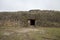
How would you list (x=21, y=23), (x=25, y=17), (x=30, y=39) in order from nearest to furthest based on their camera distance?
1. (x=30, y=39)
2. (x=21, y=23)
3. (x=25, y=17)

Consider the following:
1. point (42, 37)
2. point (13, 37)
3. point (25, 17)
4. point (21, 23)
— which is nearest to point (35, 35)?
point (42, 37)

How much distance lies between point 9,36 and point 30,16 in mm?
4805

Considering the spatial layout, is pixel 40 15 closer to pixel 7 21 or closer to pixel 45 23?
pixel 45 23

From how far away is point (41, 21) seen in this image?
36.4ft

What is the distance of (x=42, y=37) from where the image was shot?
22.5ft

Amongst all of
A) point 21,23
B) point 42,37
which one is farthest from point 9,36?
point 21,23

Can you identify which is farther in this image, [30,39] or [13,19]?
[13,19]

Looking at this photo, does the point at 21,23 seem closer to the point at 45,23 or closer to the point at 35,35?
the point at 45,23

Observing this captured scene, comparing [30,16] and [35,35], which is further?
[30,16]

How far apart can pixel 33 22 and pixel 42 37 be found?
14.9 feet

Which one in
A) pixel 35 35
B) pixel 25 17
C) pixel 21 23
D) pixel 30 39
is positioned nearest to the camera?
pixel 30 39

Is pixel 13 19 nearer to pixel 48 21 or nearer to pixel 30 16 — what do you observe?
pixel 30 16

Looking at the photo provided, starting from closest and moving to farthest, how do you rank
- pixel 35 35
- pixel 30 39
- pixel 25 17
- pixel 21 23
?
1. pixel 30 39
2. pixel 35 35
3. pixel 21 23
4. pixel 25 17

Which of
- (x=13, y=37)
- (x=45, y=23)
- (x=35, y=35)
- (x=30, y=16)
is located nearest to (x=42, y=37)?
(x=35, y=35)
